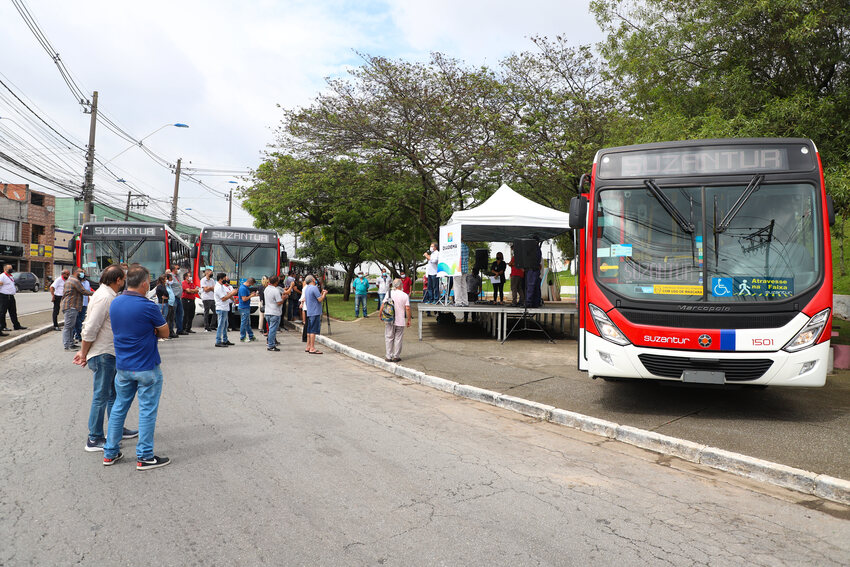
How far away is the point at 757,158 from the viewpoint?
20.9ft

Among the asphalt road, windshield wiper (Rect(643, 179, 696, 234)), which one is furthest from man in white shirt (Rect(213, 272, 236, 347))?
windshield wiper (Rect(643, 179, 696, 234))

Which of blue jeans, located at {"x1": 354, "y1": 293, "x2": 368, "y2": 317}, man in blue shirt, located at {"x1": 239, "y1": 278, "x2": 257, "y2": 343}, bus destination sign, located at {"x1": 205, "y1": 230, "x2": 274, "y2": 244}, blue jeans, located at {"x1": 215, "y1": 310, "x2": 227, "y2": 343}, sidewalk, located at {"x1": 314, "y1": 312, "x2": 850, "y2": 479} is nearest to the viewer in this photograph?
sidewalk, located at {"x1": 314, "y1": 312, "x2": 850, "y2": 479}

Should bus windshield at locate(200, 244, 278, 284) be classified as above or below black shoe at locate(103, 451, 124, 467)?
above

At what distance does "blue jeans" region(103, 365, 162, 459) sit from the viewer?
464 cm

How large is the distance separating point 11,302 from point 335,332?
306 inches

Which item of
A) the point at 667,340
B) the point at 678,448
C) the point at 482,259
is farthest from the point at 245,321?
the point at 678,448

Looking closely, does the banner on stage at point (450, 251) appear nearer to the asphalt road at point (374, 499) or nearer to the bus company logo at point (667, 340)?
the asphalt road at point (374, 499)

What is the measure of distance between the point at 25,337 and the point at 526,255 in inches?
454

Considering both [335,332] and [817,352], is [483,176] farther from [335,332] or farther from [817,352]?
[817,352]

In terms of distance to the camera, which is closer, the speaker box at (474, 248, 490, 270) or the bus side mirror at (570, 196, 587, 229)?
the bus side mirror at (570, 196, 587, 229)

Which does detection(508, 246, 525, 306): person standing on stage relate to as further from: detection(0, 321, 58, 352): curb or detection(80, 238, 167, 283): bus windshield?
detection(0, 321, 58, 352): curb

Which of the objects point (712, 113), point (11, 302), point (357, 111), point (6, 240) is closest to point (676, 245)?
point (712, 113)

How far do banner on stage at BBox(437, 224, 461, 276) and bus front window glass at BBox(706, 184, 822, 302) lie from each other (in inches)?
318

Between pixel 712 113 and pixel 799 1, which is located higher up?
pixel 799 1
